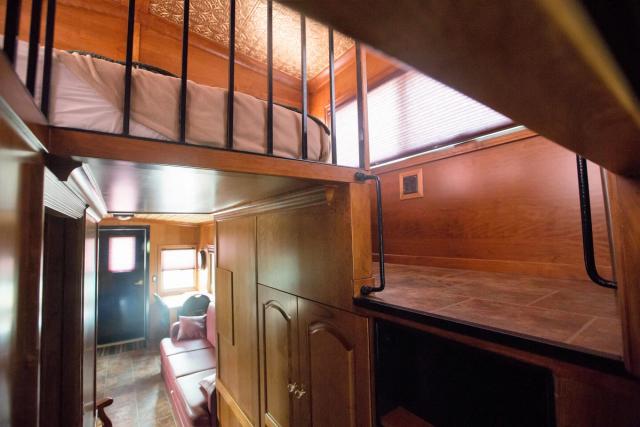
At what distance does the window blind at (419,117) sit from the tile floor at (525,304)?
2.83 ft

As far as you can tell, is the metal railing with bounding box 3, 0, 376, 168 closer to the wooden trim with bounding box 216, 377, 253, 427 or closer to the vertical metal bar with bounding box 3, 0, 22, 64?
the vertical metal bar with bounding box 3, 0, 22, 64

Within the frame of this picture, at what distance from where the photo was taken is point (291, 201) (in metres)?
1.38

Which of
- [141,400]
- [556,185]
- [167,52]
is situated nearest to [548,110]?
[556,185]

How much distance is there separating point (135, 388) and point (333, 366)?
14.9ft

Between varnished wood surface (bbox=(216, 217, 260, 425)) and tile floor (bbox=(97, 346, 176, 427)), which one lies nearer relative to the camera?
varnished wood surface (bbox=(216, 217, 260, 425))

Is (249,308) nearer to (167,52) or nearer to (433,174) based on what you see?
(433,174)

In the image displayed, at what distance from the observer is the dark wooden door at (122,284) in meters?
5.28

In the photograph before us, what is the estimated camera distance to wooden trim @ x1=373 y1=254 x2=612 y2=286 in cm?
132

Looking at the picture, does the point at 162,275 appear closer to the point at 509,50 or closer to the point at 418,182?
the point at 418,182

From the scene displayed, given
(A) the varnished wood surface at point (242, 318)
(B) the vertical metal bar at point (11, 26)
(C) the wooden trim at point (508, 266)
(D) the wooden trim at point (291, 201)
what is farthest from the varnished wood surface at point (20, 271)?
(C) the wooden trim at point (508, 266)

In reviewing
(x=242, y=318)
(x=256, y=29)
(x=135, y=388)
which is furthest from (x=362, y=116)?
(x=135, y=388)

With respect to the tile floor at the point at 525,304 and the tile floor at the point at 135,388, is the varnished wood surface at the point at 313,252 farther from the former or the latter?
the tile floor at the point at 135,388

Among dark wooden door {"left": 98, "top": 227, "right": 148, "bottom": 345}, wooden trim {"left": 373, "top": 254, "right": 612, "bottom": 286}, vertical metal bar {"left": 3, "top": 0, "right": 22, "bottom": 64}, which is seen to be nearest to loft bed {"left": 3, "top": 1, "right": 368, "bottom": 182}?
vertical metal bar {"left": 3, "top": 0, "right": 22, "bottom": 64}

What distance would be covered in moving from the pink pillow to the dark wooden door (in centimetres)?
156
